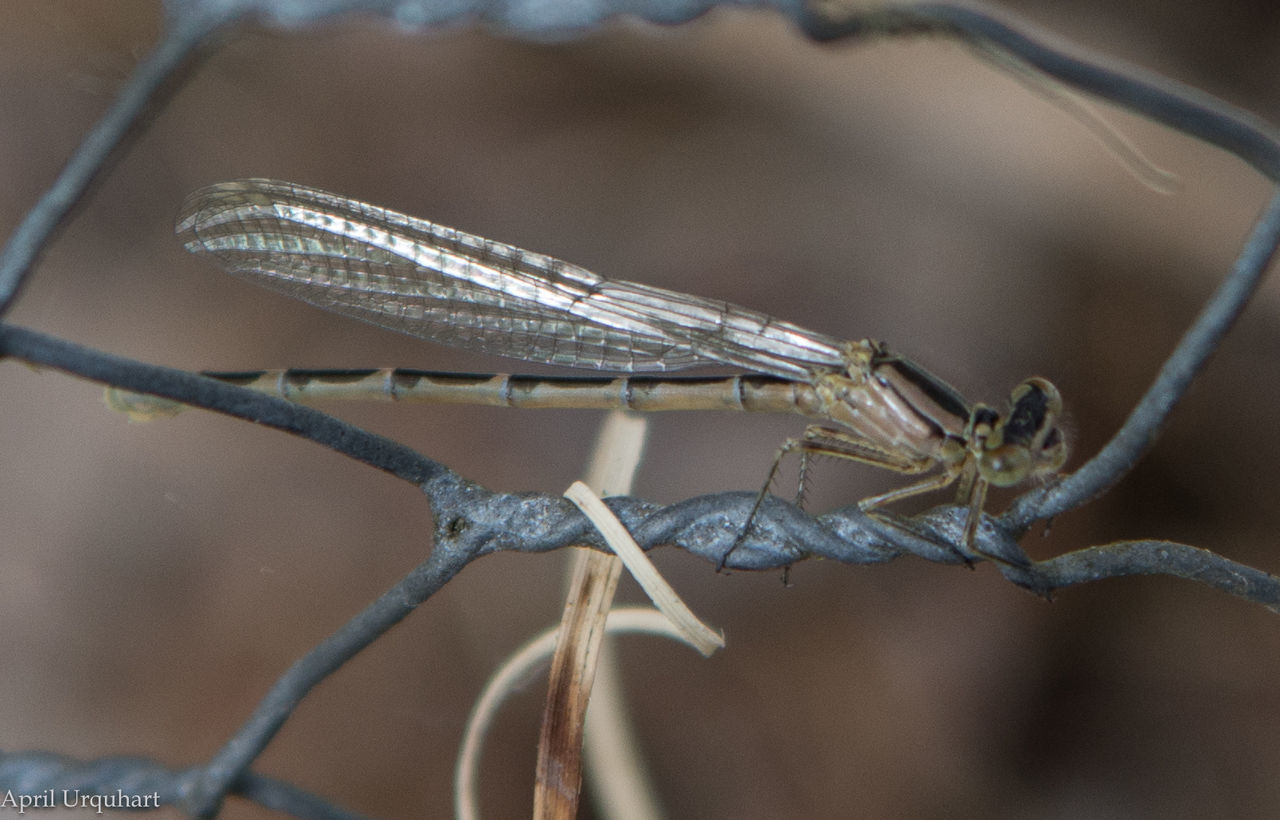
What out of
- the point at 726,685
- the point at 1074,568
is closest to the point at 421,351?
the point at 726,685

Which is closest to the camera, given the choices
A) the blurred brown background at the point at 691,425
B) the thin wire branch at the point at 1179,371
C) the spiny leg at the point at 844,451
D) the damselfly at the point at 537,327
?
the thin wire branch at the point at 1179,371

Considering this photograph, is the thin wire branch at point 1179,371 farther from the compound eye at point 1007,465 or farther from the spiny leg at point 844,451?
the spiny leg at point 844,451

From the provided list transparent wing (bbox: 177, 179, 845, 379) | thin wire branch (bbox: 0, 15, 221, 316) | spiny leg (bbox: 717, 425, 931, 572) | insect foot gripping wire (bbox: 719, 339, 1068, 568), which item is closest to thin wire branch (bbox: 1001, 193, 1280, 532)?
insect foot gripping wire (bbox: 719, 339, 1068, 568)

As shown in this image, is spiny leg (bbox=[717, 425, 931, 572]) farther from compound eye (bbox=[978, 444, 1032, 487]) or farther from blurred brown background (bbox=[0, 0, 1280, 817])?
blurred brown background (bbox=[0, 0, 1280, 817])

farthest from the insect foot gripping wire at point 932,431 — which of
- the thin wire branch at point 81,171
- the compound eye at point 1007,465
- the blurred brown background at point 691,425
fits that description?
the thin wire branch at point 81,171

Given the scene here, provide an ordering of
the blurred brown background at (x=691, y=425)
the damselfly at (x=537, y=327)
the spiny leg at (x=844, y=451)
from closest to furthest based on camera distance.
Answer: the spiny leg at (x=844, y=451)
the damselfly at (x=537, y=327)
the blurred brown background at (x=691, y=425)

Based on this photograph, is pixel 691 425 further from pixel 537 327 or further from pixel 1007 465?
pixel 1007 465

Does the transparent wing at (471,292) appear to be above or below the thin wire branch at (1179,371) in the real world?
above
